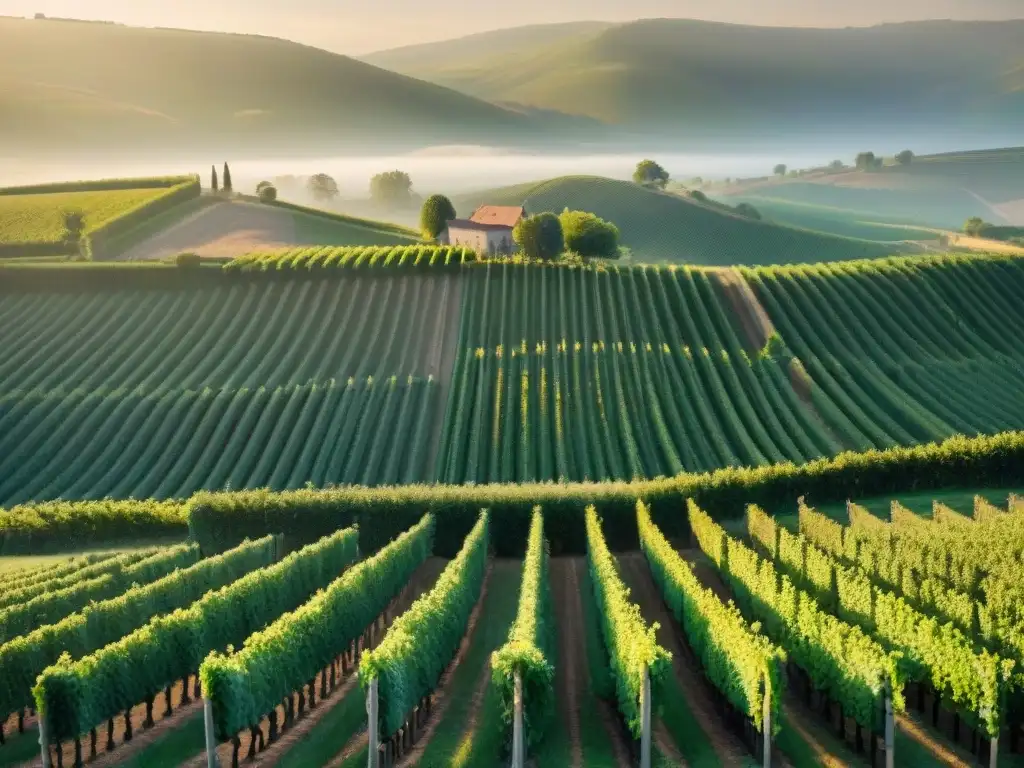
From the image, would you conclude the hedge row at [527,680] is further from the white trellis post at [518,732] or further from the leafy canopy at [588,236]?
the leafy canopy at [588,236]

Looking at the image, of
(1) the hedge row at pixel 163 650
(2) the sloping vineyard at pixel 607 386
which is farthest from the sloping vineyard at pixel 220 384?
(1) the hedge row at pixel 163 650

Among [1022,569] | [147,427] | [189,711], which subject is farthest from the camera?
[147,427]

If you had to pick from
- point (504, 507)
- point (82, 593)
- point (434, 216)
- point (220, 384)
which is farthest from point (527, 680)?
point (434, 216)

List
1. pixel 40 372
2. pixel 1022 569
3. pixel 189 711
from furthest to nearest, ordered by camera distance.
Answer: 1. pixel 40 372
2. pixel 1022 569
3. pixel 189 711

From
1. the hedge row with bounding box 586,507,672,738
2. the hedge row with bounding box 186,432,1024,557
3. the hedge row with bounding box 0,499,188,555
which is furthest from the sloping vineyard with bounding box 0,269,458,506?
the hedge row with bounding box 586,507,672,738

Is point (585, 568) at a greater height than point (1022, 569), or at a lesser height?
lesser

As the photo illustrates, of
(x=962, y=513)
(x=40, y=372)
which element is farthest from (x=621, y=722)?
(x=40, y=372)

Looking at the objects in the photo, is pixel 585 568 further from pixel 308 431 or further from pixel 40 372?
pixel 40 372
